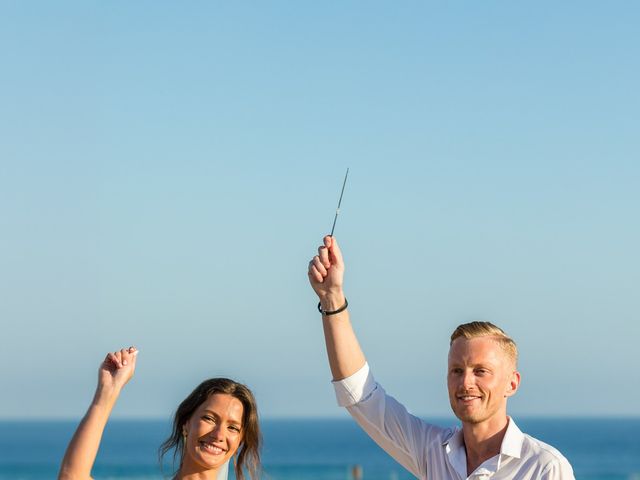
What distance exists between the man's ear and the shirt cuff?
0.51 m

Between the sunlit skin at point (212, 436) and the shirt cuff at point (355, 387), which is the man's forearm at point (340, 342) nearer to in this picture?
the shirt cuff at point (355, 387)

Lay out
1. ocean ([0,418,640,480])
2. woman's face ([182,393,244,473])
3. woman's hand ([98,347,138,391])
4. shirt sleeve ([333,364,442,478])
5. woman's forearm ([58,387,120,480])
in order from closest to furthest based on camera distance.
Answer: woman's forearm ([58,387,120,480]), woman's hand ([98,347,138,391]), woman's face ([182,393,244,473]), shirt sleeve ([333,364,442,478]), ocean ([0,418,640,480])

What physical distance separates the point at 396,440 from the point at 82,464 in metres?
1.21

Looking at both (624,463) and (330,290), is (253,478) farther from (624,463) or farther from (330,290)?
(624,463)

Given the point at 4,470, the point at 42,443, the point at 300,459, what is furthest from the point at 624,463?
the point at 42,443

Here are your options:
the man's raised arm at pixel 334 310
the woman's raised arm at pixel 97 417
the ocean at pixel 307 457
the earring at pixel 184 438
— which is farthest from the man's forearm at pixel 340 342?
the ocean at pixel 307 457

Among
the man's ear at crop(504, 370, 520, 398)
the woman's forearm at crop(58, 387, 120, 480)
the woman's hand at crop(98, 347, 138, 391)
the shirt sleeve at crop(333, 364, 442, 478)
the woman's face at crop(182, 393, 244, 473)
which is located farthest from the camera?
the shirt sleeve at crop(333, 364, 442, 478)

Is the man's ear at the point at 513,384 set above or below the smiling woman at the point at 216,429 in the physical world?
above

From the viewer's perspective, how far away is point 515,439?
441cm

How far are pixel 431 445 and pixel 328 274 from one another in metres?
0.72

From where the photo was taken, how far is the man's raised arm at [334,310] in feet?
15.5

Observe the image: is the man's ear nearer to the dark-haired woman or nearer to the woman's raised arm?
the dark-haired woman

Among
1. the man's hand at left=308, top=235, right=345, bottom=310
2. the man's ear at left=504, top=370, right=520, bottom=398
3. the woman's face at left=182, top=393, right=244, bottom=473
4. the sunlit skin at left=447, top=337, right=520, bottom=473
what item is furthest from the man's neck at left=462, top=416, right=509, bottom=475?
the woman's face at left=182, top=393, right=244, bottom=473

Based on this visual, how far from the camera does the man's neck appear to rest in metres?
4.45
